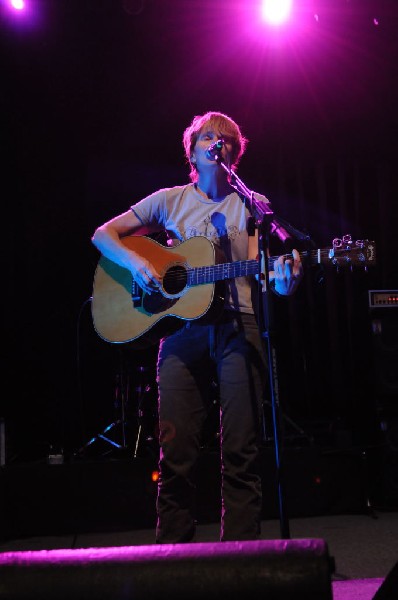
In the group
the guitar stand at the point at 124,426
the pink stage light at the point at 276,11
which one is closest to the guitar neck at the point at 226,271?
the guitar stand at the point at 124,426

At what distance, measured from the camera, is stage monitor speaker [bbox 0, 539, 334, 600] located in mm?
1248

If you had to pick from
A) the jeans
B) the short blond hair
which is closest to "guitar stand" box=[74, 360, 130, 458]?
the jeans

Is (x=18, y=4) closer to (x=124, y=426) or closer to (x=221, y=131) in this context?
(x=221, y=131)

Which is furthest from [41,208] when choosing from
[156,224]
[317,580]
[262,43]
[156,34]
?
[317,580]

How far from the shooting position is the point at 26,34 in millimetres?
5137

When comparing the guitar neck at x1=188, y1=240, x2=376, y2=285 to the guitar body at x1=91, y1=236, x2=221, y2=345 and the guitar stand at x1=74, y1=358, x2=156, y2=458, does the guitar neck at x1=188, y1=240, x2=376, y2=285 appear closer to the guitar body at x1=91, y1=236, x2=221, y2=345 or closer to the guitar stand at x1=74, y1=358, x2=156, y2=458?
the guitar body at x1=91, y1=236, x2=221, y2=345

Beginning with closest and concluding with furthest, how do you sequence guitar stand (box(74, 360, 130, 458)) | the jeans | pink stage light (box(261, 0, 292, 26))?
the jeans → pink stage light (box(261, 0, 292, 26)) → guitar stand (box(74, 360, 130, 458))

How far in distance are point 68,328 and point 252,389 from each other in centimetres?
400

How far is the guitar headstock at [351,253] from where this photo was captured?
8.08ft

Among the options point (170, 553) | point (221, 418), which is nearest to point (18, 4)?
point (221, 418)

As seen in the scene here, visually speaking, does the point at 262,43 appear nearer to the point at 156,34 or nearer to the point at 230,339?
the point at 156,34

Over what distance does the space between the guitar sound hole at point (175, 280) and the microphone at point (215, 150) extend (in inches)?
21.0

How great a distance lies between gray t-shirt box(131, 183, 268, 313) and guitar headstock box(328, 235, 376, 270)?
0.45 m

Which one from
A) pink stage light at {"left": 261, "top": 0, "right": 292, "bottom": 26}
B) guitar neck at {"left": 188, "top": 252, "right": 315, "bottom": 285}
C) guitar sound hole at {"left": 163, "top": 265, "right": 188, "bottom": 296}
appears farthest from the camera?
pink stage light at {"left": 261, "top": 0, "right": 292, "bottom": 26}
